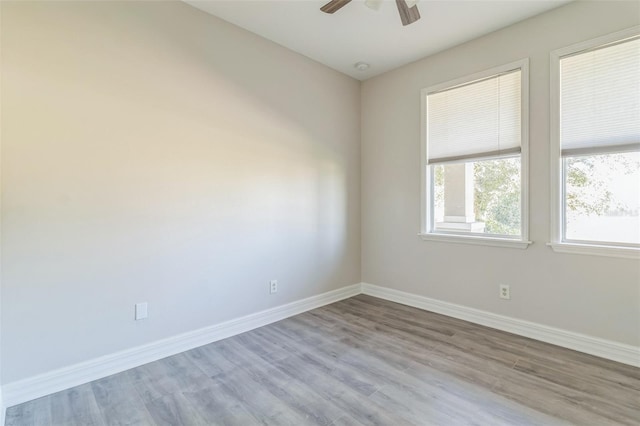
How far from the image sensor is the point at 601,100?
232 centimetres

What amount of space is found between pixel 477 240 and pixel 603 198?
977 millimetres

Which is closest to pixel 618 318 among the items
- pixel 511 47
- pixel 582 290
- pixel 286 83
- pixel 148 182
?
pixel 582 290

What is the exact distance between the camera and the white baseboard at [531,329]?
2253 mm

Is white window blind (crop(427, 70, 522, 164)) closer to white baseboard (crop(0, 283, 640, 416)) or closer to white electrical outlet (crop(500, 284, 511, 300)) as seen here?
white electrical outlet (crop(500, 284, 511, 300))

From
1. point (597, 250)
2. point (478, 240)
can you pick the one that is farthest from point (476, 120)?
point (597, 250)

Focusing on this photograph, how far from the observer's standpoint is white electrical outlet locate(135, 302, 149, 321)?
2.24 m

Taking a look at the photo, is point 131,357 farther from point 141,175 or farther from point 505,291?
point 505,291

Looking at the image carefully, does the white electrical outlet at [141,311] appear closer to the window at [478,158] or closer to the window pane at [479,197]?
the window at [478,158]

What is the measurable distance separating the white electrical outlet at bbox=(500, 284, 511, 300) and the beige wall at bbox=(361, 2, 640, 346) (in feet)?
0.13

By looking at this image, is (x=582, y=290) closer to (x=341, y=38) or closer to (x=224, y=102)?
(x=341, y=38)

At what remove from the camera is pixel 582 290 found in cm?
242

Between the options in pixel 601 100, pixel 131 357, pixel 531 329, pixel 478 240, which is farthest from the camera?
pixel 478 240

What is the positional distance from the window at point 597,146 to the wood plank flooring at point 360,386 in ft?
3.11

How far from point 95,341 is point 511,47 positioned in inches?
158
